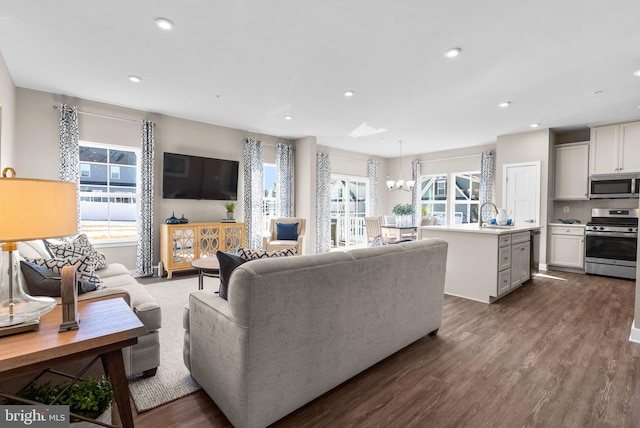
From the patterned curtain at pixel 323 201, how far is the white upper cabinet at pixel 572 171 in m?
4.65

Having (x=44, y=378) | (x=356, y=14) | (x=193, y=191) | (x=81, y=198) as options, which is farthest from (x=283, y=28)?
(x=81, y=198)

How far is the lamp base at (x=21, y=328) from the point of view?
119 centimetres

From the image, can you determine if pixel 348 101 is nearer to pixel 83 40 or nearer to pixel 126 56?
pixel 126 56

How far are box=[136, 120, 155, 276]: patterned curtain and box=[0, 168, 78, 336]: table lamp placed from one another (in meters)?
3.75

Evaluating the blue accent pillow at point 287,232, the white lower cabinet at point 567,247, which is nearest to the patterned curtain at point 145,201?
the blue accent pillow at point 287,232

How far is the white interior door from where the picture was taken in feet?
19.2

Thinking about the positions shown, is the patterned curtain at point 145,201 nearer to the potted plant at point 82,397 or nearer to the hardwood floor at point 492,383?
the hardwood floor at point 492,383

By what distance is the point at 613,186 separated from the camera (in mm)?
5215

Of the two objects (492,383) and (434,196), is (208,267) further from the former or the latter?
(434,196)

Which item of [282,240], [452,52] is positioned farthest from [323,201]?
[452,52]

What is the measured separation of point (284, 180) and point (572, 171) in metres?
5.60

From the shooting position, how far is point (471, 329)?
2982mm

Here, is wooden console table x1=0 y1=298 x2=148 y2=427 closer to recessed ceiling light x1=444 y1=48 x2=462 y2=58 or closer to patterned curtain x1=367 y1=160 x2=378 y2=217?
recessed ceiling light x1=444 y1=48 x2=462 y2=58

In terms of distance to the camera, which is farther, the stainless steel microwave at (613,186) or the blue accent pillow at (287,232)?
the blue accent pillow at (287,232)
